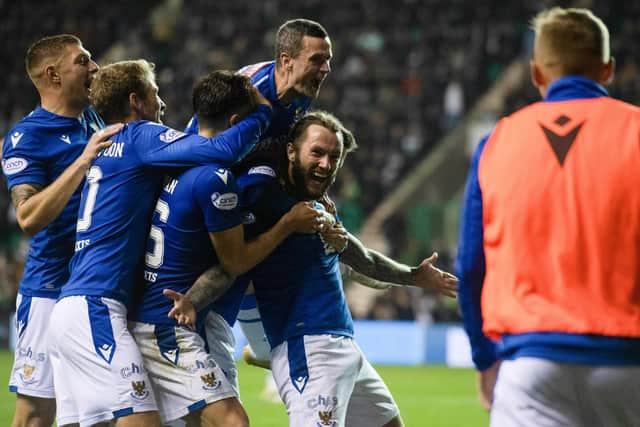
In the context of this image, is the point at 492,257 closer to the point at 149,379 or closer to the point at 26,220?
the point at 149,379

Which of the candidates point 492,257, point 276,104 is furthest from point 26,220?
point 492,257

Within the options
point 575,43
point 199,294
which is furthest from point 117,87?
point 575,43

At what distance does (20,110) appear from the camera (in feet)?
73.6

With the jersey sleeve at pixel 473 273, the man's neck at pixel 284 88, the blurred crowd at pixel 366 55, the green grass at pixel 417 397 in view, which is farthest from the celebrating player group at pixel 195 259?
the blurred crowd at pixel 366 55

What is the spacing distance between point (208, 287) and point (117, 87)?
111 cm

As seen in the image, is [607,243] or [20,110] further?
[20,110]

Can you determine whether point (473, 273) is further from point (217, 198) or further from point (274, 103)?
point (274, 103)

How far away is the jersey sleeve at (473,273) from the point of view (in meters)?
3.42

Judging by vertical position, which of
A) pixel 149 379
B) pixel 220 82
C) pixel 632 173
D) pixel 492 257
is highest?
pixel 220 82

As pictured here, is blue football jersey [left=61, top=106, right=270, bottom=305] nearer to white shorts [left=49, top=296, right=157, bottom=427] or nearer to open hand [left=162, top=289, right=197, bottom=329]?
white shorts [left=49, top=296, right=157, bottom=427]

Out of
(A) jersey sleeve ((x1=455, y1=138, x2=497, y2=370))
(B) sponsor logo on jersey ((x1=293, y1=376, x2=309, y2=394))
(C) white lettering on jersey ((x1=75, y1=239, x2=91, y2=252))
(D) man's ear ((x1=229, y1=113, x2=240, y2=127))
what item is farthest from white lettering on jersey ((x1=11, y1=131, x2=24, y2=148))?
(A) jersey sleeve ((x1=455, y1=138, x2=497, y2=370))

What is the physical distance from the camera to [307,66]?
5707mm

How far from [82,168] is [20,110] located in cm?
1835

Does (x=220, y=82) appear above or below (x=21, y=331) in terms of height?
above
